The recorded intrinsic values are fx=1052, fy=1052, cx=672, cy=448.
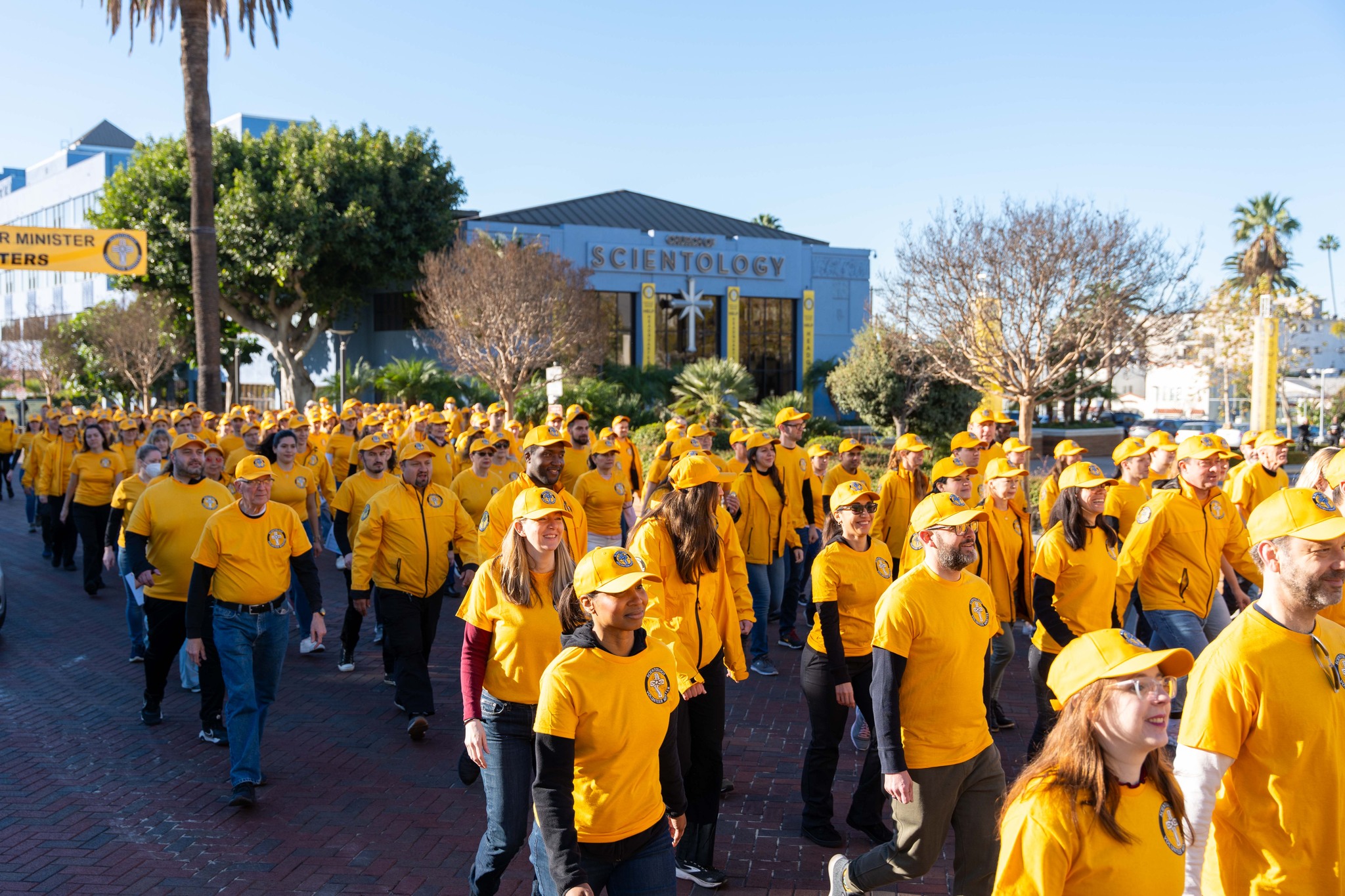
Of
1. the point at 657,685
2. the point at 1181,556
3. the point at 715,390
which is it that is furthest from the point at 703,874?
the point at 715,390

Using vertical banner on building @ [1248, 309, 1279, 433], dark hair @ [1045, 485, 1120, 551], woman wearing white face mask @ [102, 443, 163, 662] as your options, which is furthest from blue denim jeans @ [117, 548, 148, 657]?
vertical banner on building @ [1248, 309, 1279, 433]

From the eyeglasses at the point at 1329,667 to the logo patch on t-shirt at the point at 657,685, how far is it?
2008 mm

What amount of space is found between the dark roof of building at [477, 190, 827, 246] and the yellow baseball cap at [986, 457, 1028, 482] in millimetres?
32372

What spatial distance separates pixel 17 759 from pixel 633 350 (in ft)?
107

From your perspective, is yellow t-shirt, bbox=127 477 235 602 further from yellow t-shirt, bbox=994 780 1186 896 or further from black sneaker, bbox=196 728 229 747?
yellow t-shirt, bbox=994 780 1186 896

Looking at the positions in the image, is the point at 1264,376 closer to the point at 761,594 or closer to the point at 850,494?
the point at 761,594

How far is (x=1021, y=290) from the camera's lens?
17.3m

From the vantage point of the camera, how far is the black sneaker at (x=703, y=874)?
4980 millimetres

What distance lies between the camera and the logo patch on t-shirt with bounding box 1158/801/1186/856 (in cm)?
263

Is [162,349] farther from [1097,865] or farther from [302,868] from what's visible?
[1097,865]

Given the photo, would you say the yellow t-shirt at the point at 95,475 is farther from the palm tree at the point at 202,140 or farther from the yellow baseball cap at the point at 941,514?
the yellow baseball cap at the point at 941,514

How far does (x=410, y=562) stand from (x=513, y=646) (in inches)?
113

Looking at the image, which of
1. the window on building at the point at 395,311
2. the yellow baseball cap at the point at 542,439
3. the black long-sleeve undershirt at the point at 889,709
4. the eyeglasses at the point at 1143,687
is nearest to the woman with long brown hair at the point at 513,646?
the black long-sleeve undershirt at the point at 889,709

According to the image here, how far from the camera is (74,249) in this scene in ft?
64.9
